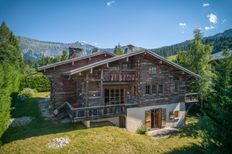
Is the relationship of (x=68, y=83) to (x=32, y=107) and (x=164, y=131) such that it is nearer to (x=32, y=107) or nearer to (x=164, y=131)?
(x=32, y=107)

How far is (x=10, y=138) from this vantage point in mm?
14078

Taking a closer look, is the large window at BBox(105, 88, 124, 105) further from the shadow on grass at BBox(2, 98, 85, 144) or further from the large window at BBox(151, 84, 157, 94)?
the shadow on grass at BBox(2, 98, 85, 144)

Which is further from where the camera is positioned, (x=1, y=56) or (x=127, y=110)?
(x=1, y=56)

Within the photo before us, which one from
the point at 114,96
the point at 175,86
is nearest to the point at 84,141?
the point at 114,96

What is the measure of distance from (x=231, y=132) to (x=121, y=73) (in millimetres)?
11704

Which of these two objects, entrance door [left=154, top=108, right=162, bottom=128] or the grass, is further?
entrance door [left=154, top=108, right=162, bottom=128]

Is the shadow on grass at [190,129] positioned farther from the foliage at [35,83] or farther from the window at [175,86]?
the foliage at [35,83]

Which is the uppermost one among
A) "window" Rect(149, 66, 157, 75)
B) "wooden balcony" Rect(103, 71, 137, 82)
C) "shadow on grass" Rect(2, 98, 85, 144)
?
"window" Rect(149, 66, 157, 75)

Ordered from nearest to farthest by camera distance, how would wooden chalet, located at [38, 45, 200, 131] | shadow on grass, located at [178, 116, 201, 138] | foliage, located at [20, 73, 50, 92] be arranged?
wooden chalet, located at [38, 45, 200, 131]
shadow on grass, located at [178, 116, 201, 138]
foliage, located at [20, 73, 50, 92]

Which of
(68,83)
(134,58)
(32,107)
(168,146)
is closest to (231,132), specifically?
(168,146)

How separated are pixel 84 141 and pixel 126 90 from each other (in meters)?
7.75

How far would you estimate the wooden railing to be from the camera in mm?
15148

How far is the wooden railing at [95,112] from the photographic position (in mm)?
15148

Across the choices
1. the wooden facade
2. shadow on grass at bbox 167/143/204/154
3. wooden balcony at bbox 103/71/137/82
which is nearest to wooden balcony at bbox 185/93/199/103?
the wooden facade
